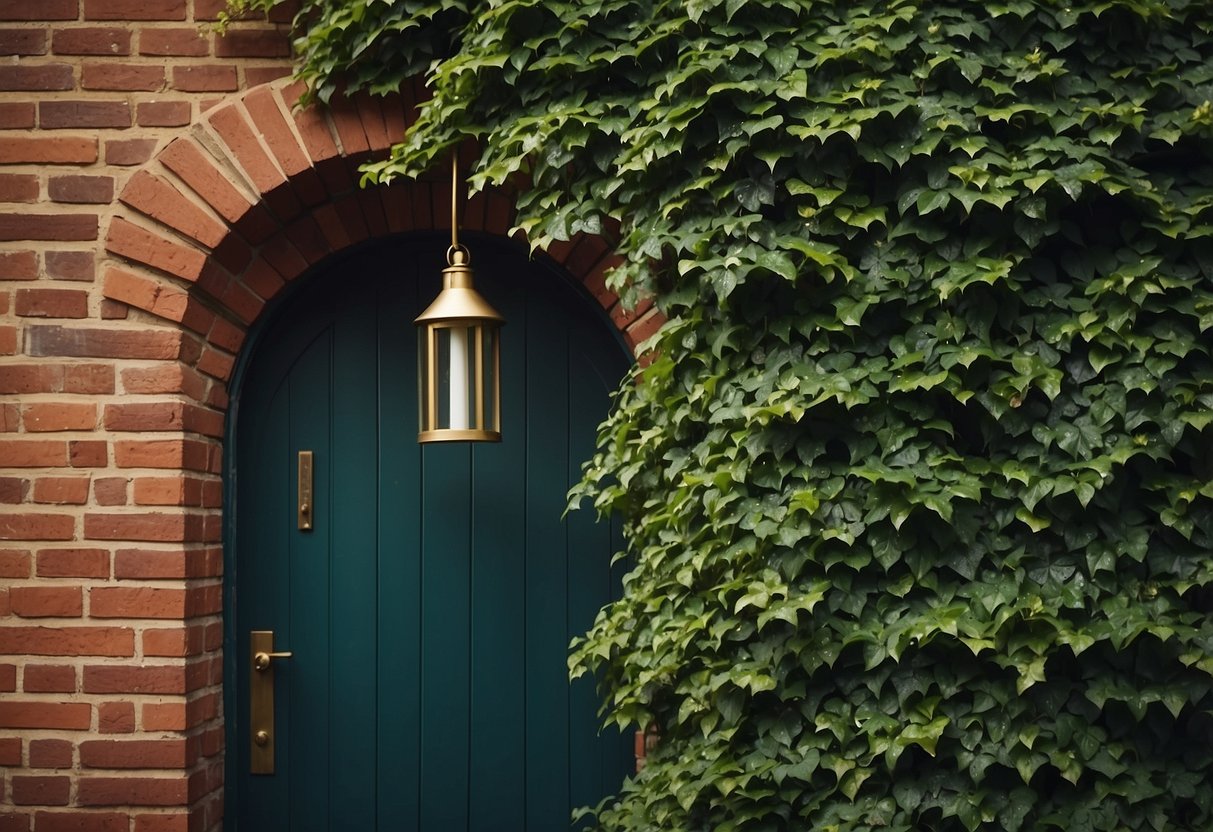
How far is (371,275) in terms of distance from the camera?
145 inches

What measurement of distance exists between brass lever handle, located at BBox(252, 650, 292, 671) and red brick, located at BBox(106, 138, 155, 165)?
5.03 ft

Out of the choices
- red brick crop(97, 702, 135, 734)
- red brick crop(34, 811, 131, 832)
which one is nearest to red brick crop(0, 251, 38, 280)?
red brick crop(97, 702, 135, 734)

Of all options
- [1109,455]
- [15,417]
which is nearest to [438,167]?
[15,417]

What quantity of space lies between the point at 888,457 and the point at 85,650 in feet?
7.57

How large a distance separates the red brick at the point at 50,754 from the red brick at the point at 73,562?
1.56 feet

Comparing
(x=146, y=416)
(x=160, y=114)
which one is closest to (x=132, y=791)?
(x=146, y=416)

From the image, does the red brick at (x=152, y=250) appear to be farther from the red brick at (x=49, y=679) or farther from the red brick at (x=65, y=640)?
the red brick at (x=49, y=679)

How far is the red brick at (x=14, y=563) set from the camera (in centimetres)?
Result: 328

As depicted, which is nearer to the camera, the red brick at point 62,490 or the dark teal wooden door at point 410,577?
the red brick at point 62,490

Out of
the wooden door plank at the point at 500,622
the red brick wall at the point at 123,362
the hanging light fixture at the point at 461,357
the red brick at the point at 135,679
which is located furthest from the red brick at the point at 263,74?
the red brick at the point at 135,679

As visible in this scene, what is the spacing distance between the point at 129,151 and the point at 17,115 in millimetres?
344

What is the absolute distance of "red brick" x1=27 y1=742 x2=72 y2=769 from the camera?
10.6ft

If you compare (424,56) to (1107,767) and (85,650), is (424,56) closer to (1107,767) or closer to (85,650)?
(85,650)

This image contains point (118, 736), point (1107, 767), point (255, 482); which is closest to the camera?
point (1107, 767)
